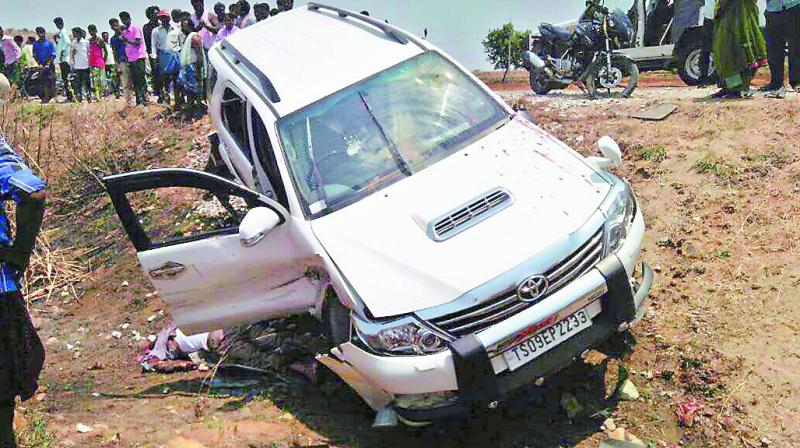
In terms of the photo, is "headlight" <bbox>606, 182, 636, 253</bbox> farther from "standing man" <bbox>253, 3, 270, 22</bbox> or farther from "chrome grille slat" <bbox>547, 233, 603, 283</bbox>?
"standing man" <bbox>253, 3, 270, 22</bbox>

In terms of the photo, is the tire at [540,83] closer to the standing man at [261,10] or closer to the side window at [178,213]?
the standing man at [261,10]

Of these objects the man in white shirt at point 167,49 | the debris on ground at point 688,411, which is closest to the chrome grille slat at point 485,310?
the debris on ground at point 688,411

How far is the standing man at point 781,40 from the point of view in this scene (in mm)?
8859

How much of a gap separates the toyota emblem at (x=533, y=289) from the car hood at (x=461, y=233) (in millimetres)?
126

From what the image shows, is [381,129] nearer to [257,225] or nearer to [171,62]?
[257,225]

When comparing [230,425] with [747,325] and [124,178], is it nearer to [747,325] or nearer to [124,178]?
[124,178]

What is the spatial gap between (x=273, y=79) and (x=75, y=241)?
5.22 metres

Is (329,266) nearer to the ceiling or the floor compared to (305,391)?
nearer to the ceiling

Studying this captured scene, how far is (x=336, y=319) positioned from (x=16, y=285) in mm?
1672

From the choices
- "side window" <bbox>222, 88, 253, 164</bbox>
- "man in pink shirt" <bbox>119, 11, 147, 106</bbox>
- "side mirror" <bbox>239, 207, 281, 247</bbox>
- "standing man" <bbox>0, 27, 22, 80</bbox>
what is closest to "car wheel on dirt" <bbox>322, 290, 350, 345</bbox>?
"side mirror" <bbox>239, 207, 281, 247</bbox>

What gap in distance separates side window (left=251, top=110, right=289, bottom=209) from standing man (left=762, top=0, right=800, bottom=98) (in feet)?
20.0

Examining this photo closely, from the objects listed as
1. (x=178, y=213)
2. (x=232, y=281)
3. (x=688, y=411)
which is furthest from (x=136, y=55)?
(x=688, y=411)

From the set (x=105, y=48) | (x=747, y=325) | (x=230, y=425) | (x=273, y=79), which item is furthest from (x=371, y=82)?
(x=105, y=48)

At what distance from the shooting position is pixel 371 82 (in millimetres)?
5301
